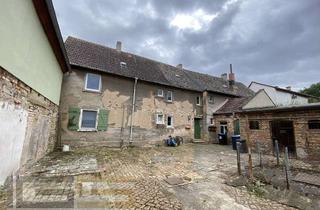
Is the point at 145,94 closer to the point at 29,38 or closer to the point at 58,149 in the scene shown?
the point at 58,149

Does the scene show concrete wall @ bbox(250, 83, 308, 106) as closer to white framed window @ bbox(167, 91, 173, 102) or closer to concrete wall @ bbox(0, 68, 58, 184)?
white framed window @ bbox(167, 91, 173, 102)

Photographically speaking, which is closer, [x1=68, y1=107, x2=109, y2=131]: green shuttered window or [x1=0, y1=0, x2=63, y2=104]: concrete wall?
[x1=0, y1=0, x2=63, y2=104]: concrete wall

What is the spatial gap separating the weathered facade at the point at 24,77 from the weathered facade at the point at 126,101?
3442 millimetres

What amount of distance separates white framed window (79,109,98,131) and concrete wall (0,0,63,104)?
162 inches

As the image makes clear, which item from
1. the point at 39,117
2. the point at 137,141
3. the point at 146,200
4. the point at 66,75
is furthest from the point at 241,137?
the point at 66,75

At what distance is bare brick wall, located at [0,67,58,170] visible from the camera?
3398 millimetres

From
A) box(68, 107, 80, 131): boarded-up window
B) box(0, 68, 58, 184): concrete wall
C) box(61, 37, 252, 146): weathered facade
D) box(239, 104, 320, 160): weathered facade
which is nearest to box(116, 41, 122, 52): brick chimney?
box(61, 37, 252, 146): weathered facade

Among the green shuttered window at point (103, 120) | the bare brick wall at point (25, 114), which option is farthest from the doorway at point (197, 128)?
the bare brick wall at point (25, 114)

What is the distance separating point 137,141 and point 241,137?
282 inches

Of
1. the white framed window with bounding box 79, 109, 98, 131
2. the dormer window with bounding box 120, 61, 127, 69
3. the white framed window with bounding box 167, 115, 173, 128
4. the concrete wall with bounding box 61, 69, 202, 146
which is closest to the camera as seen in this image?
the concrete wall with bounding box 61, 69, 202, 146

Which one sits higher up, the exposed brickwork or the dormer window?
the dormer window

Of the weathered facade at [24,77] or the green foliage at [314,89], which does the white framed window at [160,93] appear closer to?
the weathered facade at [24,77]

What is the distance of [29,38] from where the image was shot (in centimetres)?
438

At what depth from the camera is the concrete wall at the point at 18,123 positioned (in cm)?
338
